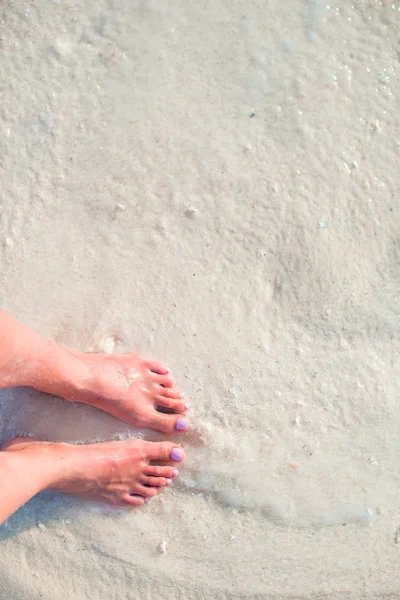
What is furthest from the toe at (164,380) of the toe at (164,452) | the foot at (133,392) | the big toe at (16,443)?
the big toe at (16,443)

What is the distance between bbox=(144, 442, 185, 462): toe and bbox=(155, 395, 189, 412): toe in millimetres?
137

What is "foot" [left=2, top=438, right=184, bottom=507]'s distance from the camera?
1.90 metres

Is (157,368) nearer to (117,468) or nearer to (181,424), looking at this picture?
(181,424)

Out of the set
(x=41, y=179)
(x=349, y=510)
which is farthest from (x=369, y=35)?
(x=349, y=510)

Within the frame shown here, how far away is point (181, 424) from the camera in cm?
190

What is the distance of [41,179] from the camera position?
1.99 metres

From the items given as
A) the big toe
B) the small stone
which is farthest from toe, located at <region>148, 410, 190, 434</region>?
the small stone

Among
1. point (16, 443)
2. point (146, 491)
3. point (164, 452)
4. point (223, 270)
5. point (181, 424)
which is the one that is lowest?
point (16, 443)

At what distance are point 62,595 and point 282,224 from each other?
62.2 inches

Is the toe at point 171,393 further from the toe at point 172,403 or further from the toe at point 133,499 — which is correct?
the toe at point 133,499

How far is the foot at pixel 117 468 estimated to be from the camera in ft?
6.24

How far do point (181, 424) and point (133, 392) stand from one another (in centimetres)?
21

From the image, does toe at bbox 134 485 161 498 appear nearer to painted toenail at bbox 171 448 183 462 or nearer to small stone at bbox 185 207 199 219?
painted toenail at bbox 171 448 183 462

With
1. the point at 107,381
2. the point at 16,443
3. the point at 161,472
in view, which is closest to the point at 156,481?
the point at 161,472
